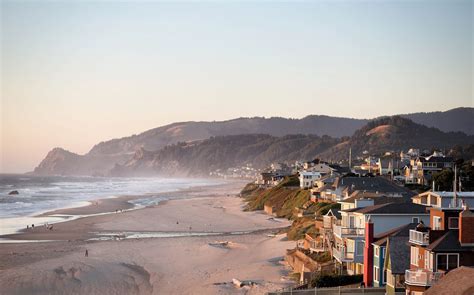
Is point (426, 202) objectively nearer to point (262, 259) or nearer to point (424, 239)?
point (262, 259)

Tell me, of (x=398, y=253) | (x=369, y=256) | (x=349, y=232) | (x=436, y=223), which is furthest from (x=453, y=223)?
(x=349, y=232)

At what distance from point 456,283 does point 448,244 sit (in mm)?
2795

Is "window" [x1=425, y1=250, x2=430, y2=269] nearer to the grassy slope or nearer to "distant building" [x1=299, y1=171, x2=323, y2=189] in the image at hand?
the grassy slope

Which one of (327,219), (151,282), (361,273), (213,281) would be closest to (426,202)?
(327,219)

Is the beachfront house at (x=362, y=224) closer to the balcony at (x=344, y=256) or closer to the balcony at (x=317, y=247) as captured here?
the balcony at (x=344, y=256)

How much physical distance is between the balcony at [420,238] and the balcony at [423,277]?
1224 mm

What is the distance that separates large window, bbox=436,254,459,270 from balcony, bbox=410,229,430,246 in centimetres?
87

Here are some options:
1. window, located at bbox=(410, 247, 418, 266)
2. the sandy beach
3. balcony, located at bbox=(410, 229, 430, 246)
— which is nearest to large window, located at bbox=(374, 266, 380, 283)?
window, located at bbox=(410, 247, 418, 266)

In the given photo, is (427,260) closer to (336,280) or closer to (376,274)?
(376,274)

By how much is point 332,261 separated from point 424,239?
11156mm

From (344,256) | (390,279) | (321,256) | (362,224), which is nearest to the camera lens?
(390,279)

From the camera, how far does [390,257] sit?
2238cm

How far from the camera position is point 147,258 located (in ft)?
135

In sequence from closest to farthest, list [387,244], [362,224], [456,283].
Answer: [456,283]
[387,244]
[362,224]
